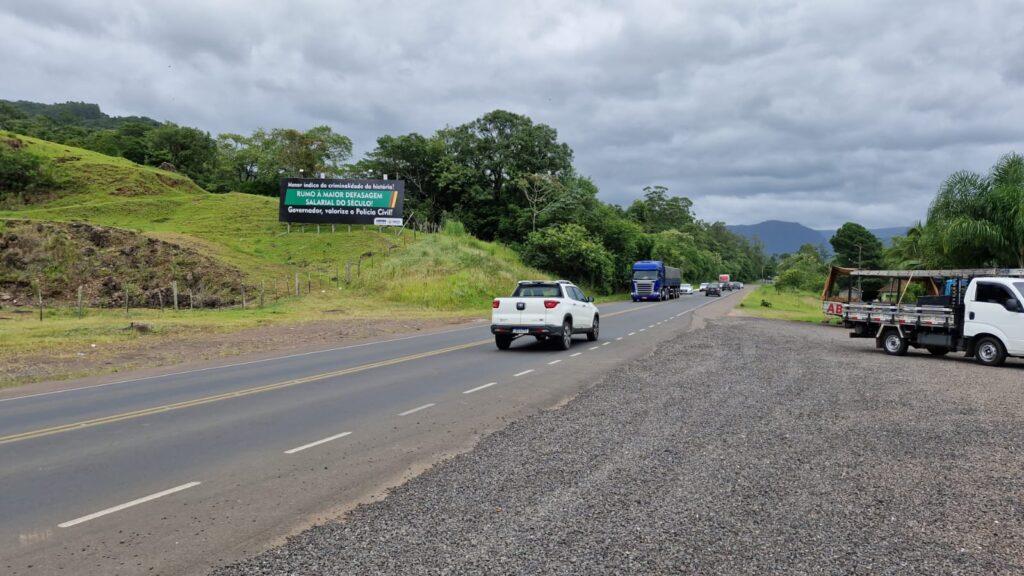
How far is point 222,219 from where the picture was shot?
5597 centimetres

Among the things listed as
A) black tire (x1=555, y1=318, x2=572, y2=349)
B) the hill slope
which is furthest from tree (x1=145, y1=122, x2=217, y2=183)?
black tire (x1=555, y1=318, x2=572, y2=349)

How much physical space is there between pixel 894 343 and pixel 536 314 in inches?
374

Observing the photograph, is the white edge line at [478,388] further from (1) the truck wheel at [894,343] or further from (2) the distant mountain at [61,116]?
(2) the distant mountain at [61,116]

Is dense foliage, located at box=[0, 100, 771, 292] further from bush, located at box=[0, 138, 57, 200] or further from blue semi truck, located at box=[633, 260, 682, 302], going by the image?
bush, located at box=[0, 138, 57, 200]

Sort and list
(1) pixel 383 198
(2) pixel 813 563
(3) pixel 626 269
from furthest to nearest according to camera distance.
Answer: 1. (3) pixel 626 269
2. (1) pixel 383 198
3. (2) pixel 813 563

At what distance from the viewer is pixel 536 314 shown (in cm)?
1770

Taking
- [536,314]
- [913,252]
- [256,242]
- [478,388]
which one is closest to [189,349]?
[536,314]

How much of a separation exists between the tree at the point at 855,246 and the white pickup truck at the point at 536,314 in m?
104

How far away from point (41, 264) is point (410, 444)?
38.0 metres

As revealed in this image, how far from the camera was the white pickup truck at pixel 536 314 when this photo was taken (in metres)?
17.7

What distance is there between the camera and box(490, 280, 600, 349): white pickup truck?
17.7 metres

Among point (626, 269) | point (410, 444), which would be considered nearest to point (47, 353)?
point (410, 444)

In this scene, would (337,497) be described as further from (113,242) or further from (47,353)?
(113,242)

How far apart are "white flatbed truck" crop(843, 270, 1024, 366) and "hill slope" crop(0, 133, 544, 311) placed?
2411 centimetres
